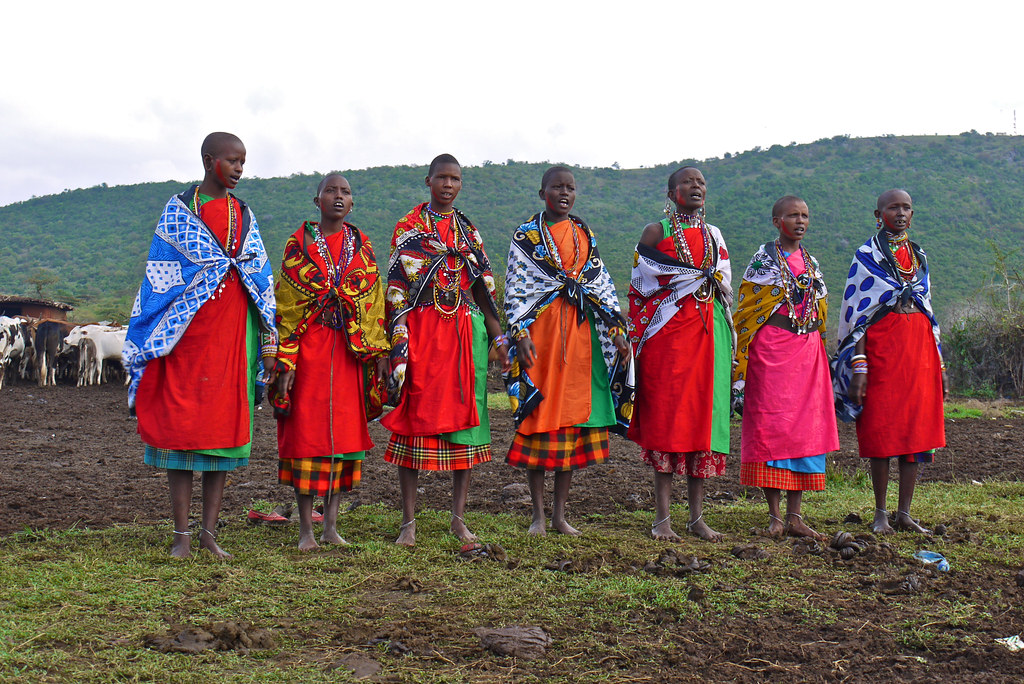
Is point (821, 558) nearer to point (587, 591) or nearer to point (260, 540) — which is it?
point (587, 591)

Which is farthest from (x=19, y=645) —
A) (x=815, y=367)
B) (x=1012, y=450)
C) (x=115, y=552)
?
(x=1012, y=450)

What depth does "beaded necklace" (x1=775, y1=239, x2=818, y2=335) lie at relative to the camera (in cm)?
530

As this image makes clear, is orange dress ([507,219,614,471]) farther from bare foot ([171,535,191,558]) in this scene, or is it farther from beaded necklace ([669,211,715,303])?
bare foot ([171,535,191,558])

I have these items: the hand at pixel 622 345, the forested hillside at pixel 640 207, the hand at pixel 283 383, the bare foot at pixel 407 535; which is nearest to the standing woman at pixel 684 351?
the hand at pixel 622 345

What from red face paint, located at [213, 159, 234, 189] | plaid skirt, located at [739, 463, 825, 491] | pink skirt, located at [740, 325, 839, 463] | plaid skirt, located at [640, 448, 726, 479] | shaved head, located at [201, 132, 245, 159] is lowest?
plaid skirt, located at [739, 463, 825, 491]

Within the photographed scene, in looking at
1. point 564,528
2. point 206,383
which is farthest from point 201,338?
point 564,528

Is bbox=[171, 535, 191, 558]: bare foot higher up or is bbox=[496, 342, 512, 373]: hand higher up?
bbox=[496, 342, 512, 373]: hand

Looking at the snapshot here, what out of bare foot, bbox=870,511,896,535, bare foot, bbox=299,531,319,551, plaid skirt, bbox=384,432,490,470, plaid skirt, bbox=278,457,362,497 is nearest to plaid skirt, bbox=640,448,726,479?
bare foot, bbox=870,511,896,535

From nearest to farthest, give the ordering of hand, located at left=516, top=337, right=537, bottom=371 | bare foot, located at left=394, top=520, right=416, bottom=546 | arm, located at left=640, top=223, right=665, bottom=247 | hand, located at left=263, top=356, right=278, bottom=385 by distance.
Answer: hand, located at left=263, top=356, right=278, bottom=385 → bare foot, located at left=394, top=520, right=416, bottom=546 → hand, located at left=516, top=337, right=537, bottom=371 → arm, located at left=640, top=223, right=665, bottom=247

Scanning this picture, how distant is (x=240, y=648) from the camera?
311cm

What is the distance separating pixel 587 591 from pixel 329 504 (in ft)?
6.20

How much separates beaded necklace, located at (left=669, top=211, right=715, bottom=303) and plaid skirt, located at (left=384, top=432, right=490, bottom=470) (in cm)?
176

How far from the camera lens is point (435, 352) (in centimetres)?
508

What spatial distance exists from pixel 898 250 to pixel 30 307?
19.8 metres
